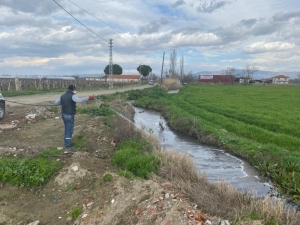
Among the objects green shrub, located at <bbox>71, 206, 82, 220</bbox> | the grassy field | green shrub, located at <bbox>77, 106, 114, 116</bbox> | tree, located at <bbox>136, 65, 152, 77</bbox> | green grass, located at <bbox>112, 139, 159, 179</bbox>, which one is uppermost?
tree, located at <bbox>136, 65, 152, 77</bbox>

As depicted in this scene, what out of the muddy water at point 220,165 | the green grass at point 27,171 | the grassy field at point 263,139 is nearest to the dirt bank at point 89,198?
the green grass at point 27,171

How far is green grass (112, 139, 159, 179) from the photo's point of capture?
8680 mm

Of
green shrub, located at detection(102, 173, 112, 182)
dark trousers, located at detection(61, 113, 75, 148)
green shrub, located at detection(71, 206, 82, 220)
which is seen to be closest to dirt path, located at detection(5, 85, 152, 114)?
dark trousers, located at detection(61, 113, 75, 148)

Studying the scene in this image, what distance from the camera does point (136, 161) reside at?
9047 mm

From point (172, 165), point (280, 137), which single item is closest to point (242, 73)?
point (280, 137)

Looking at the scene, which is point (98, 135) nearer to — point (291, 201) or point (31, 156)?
point (31, 156)

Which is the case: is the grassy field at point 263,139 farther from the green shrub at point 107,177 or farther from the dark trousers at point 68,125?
the dark trousers at point 68,125

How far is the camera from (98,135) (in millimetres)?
12141

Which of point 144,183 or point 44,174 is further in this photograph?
point 44,174

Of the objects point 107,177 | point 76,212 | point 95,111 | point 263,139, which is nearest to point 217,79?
point 263,139

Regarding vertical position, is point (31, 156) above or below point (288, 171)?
above

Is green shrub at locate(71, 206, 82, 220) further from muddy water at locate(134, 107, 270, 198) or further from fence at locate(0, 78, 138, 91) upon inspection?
fence at locate(0, 78, 138, 91)

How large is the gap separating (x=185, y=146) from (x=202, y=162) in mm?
2904

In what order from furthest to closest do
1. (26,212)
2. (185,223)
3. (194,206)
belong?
(26,212) < (194,206) < (185,223)
